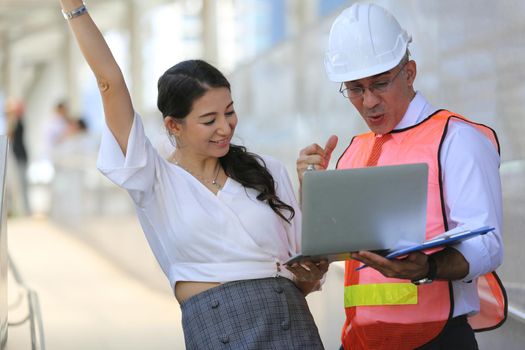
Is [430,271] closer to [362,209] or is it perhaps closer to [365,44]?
[362,209]

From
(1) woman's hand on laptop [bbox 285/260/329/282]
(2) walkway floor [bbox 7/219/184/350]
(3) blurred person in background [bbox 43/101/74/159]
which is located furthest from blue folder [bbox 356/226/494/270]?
(3) blurred person in background [bbox 43/101/74/159]

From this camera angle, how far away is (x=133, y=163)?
9.66 feet

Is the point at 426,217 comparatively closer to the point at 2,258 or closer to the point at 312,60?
the point at 2,258

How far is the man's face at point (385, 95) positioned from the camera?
9.81 feet

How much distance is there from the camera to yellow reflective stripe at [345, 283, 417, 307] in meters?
2.98

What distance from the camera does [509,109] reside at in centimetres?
390

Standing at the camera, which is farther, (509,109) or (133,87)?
(133,87)

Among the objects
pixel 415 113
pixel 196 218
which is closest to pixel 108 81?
pixel 196 218

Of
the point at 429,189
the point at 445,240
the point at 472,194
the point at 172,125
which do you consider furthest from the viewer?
the point at 172,125

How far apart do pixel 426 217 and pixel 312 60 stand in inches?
183

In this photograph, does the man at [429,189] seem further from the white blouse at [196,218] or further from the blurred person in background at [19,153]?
the blurred person in background at [19,153]

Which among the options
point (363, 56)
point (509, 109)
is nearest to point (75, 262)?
point (509, 109)

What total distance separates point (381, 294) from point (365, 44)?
0.67 meters

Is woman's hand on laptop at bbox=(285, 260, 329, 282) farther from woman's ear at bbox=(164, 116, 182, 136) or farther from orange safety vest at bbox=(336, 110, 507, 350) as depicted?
woman's ear at bbox=(164, 116, 182, 136)
